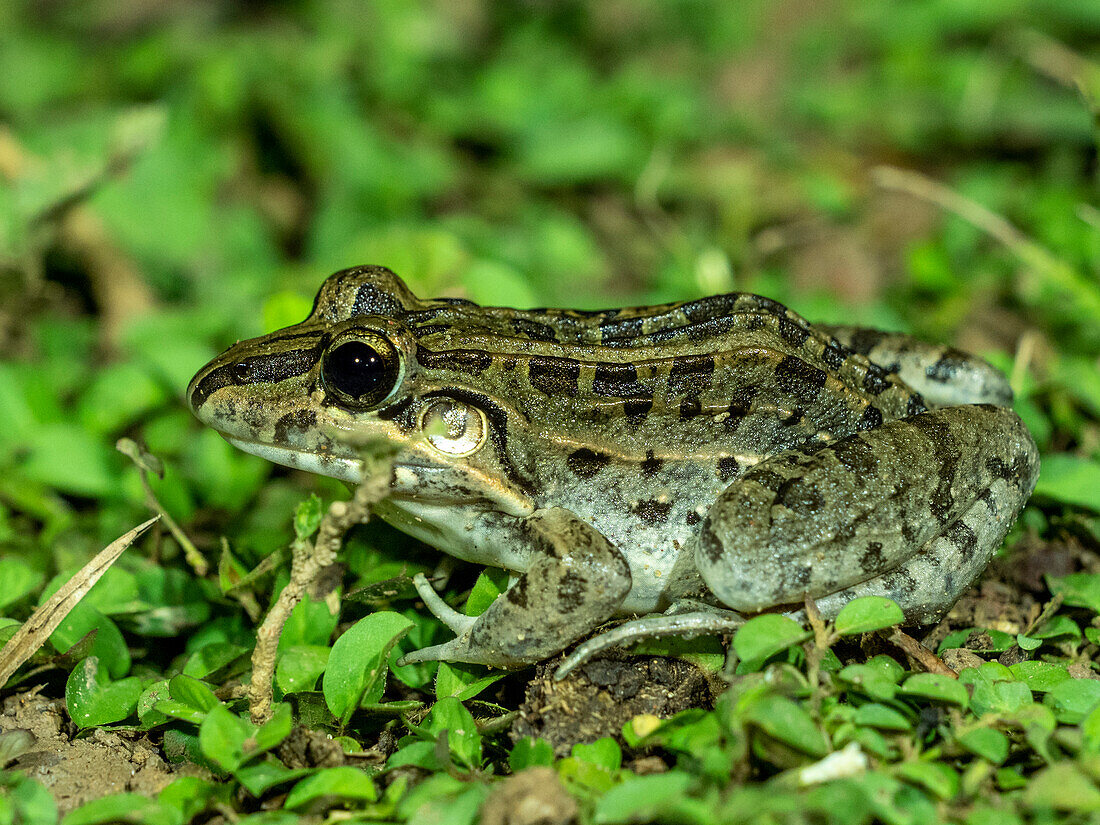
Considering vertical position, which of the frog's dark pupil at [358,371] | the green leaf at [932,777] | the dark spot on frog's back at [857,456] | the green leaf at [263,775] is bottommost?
the green leaf at [932,777]

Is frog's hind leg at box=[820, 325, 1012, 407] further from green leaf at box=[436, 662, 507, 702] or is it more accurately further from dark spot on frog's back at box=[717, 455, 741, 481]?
green leaf at box=[436, 662, 507, 702]

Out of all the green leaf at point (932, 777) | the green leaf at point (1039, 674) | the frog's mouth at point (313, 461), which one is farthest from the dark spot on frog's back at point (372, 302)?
the green leaf at point (1039, 674)

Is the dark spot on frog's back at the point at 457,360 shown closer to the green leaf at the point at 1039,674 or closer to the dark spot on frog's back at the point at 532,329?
the dark spot on frog's back at the point at 532,329

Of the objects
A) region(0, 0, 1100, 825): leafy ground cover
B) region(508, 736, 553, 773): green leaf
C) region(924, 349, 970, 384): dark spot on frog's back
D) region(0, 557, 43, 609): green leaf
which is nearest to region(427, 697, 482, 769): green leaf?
region(0, 0, 1100, 825): leafy ground cover

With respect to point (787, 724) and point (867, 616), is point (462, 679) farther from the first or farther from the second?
point (867, 616)

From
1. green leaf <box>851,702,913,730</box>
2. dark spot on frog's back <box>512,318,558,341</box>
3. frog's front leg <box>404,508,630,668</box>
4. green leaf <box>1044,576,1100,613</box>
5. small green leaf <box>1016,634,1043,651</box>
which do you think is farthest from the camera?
dark spot on frog's back <box>512,318,558,341</box>
